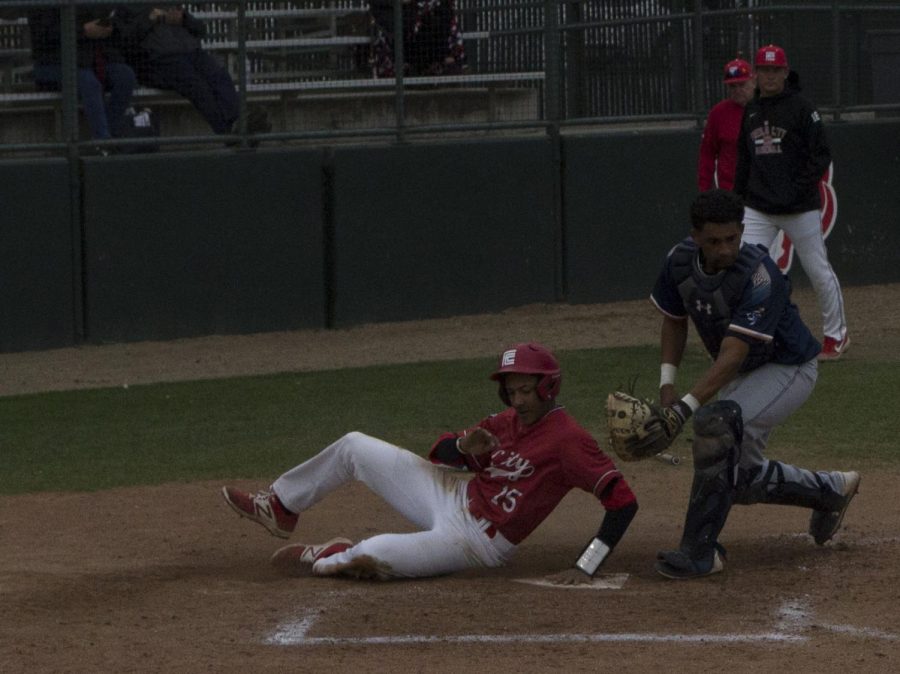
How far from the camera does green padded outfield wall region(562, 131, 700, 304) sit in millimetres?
13125

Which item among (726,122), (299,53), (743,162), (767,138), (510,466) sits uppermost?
Result: (299,53)

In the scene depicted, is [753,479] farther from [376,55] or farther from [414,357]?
[376,55]

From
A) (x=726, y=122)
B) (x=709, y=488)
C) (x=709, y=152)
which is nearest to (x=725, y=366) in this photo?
(x=709, y=488)

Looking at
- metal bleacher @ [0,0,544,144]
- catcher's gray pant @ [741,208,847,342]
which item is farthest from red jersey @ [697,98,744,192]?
metal bleacher @ [0,0,544,144]

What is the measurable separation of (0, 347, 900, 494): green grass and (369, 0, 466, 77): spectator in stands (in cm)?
318

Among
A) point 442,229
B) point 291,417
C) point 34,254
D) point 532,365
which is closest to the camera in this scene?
point 532,365

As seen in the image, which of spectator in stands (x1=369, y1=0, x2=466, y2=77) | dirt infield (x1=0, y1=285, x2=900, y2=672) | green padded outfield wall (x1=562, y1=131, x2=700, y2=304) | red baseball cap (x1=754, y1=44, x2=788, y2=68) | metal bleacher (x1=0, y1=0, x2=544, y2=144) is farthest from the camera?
green padded outfield wall (x1=562, y1=131, x2=700, y2=304)

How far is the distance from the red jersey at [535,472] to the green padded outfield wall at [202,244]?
250 inches

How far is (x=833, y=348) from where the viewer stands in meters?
10.2

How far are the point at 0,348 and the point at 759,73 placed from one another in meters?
5.69

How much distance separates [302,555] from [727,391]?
68.6 inches

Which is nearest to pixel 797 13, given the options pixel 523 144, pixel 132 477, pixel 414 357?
pixel 523 144

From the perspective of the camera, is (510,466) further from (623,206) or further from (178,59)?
(623,206)

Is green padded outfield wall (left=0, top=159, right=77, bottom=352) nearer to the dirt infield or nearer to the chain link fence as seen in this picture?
the chain link fence
